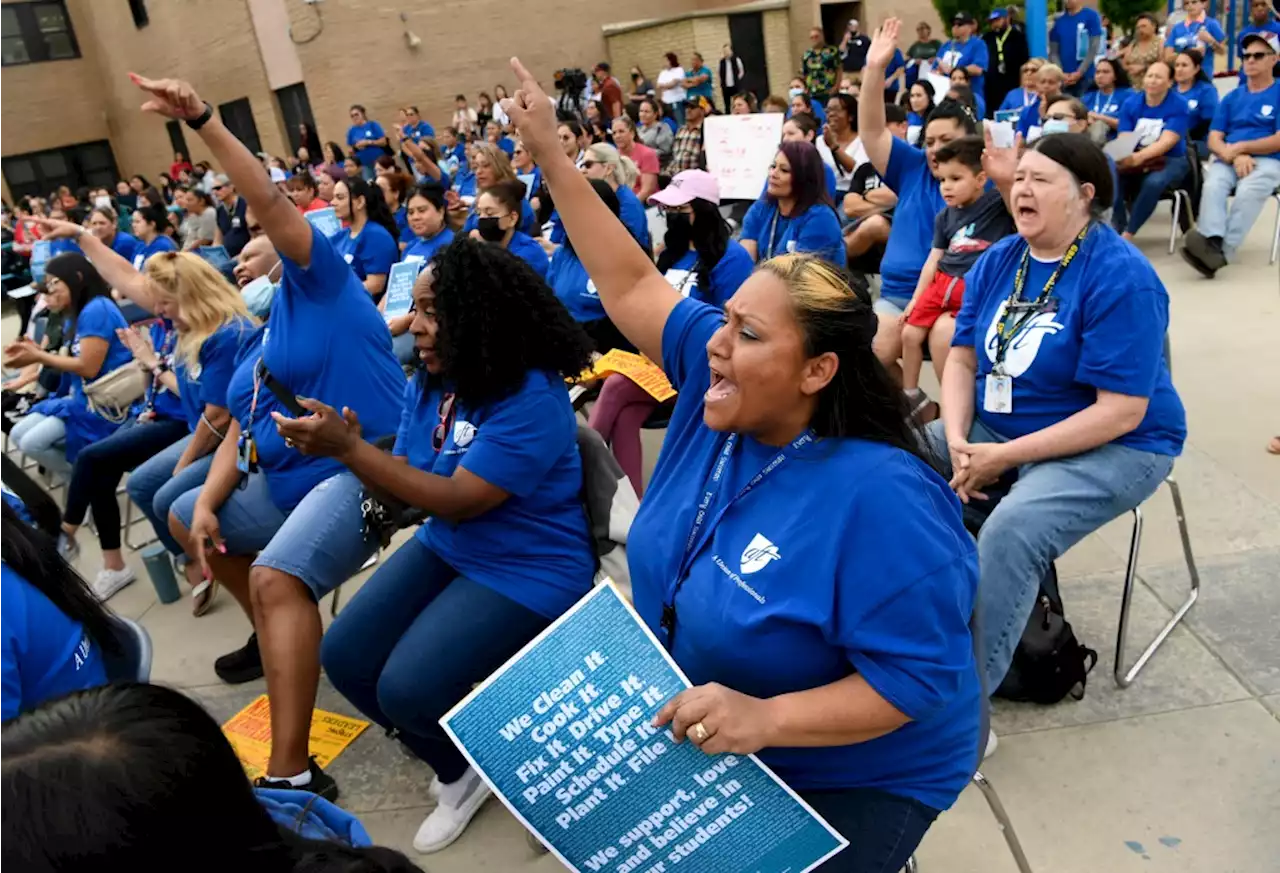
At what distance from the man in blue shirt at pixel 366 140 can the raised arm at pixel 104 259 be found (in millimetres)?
13093

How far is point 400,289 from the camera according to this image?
5.40 m

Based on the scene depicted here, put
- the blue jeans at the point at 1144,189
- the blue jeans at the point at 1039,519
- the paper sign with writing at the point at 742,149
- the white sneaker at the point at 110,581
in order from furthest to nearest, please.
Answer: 1. the paper sign with writing at the point at 742,149
2. the blue jeans at the point at 1144,189
3. the white sneaker at the point at 110,581
4. the blue jeans at the point at 1039,519

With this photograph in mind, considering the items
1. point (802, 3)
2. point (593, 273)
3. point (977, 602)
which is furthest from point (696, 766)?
point (802, 3)

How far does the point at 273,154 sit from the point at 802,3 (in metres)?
11.9

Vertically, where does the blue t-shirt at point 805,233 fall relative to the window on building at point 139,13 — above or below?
below

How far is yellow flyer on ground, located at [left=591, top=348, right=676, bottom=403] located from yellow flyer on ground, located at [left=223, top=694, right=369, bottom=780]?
1581 mm

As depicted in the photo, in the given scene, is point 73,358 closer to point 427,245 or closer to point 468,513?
point 427,245

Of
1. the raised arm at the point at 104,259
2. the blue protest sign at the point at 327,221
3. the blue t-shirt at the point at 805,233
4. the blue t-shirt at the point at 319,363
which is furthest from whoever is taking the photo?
the blue protest sign at the point at 327,221

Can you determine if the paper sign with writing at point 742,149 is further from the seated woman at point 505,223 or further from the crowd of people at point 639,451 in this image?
the seated woman at point 505,223

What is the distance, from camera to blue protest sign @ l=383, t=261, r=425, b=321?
5355 millimetres

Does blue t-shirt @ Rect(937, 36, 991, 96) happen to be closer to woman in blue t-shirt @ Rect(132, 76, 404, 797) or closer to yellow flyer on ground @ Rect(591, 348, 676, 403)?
yellow flyer on ground @ Rect(591, 348, 676, 403)

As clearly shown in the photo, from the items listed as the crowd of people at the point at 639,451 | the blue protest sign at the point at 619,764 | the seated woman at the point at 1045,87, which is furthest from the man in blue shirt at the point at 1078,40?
the blue protest sign at the point at 619,764

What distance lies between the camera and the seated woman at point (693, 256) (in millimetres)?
3977

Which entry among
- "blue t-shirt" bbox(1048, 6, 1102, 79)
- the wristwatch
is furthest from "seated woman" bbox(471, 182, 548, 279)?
"blue t-shirt" bbox(1048, 6, 1102, 79)
